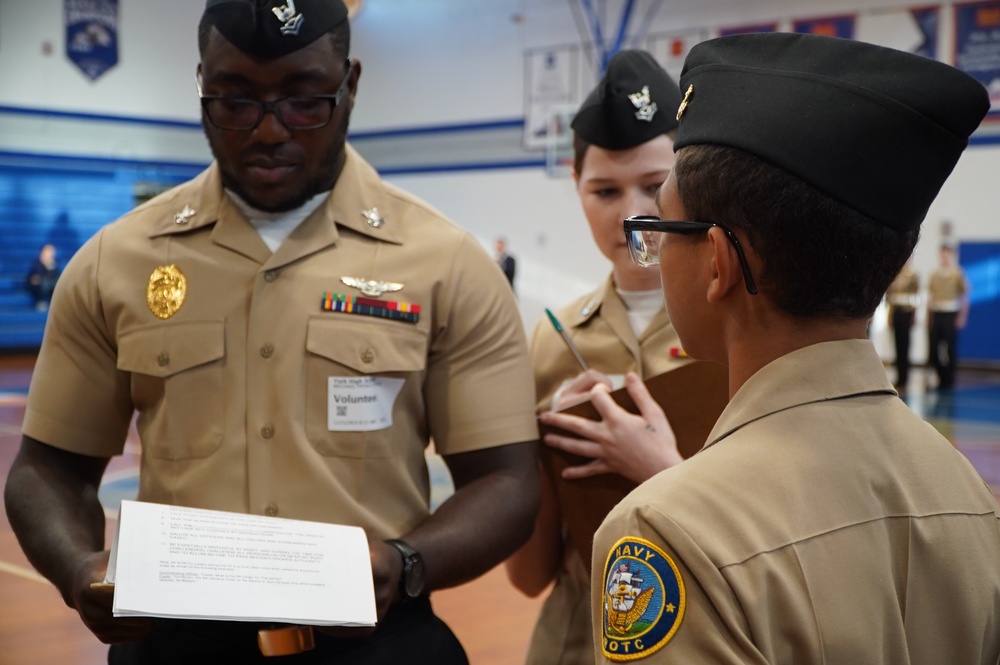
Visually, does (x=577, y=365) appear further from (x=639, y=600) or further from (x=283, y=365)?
(x=639, y=600)

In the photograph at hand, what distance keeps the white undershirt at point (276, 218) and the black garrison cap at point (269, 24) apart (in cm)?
27

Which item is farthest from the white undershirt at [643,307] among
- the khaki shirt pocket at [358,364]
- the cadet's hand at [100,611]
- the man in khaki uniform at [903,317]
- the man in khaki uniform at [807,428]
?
the man in khaki uniform at [903,317]

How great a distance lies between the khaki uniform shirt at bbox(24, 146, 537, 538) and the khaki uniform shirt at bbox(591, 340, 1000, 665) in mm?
772

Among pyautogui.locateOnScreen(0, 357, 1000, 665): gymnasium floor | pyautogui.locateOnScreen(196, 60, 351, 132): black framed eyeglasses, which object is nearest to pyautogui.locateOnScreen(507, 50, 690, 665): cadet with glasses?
pyautogui.locateOnScreen(196, 60, 351, 132): black framed eyeglasses

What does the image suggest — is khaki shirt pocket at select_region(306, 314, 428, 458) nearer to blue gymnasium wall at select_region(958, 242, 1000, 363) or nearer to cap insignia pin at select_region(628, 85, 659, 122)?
cap insignia pin at select_region(628, 85, 659, 122)

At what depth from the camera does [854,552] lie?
912 millimetres

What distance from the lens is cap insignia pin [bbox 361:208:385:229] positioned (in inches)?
70.8

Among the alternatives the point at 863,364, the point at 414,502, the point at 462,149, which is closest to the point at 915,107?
the point at 863,364

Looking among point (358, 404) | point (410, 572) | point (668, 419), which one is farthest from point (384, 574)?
point (668, 419)

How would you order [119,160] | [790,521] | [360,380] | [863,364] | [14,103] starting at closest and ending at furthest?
[790,521] → [863,364] → [360,380] → [14,103] → [119,160]

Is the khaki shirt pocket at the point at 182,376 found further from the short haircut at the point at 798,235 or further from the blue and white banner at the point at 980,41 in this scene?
the blue and white banner at the point at 980,41

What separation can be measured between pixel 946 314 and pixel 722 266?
41.0ft

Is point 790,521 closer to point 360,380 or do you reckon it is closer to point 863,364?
point 863,364

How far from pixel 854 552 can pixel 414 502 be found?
950 millimetres
